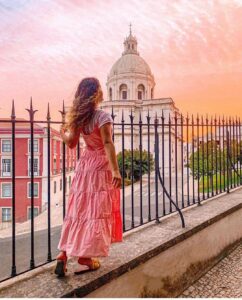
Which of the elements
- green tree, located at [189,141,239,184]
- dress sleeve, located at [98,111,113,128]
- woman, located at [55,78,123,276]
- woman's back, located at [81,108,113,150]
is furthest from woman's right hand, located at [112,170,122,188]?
green tree, located at [189,141,239,184]

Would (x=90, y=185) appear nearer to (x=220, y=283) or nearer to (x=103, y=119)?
(x=103, y=119)

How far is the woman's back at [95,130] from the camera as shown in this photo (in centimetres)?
217

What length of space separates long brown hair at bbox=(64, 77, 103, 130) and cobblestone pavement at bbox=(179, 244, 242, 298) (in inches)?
83.6

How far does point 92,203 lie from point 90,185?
0.14m

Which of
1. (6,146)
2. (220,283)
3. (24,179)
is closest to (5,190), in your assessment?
(24,179)

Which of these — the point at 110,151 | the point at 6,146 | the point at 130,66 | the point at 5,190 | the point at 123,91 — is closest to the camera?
the point at 110,151

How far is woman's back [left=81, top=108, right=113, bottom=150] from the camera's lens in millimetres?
2166

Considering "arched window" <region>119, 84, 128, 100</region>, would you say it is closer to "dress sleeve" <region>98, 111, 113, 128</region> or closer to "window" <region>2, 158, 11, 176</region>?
"window" <region>2, 158, 11, 176</region>

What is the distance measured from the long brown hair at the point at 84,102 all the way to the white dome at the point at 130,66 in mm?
56594

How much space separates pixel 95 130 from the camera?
7.25 feet

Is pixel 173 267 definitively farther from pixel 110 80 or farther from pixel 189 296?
pixel 110 80

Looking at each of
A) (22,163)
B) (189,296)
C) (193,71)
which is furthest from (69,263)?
(22,163)

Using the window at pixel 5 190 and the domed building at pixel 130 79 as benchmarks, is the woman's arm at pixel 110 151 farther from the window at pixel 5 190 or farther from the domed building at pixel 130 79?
the domed building at pixel 130 79

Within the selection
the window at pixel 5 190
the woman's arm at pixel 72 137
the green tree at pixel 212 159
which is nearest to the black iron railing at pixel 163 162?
the green tree at pixel 212 159
